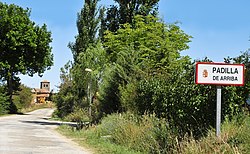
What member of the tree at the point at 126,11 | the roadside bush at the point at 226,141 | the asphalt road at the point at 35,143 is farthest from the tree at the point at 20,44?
the roadside bush at the point at 226,141

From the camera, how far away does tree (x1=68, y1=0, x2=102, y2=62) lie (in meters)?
46.5

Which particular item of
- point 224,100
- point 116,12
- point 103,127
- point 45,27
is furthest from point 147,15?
point 45,27

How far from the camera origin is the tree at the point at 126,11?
116ft

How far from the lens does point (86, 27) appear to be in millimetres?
46500

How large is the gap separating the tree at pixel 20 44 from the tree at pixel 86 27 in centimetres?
1067

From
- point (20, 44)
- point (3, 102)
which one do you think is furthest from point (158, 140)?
point (3, 102)

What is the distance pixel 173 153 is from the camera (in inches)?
477

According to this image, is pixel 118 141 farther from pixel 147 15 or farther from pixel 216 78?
pixel 147 15

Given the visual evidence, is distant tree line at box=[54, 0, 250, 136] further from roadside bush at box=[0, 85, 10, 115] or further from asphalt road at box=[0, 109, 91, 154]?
roadside bush at box=[0, 85, 10, 115]

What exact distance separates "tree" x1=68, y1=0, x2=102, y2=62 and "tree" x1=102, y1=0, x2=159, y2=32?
9.81 meters

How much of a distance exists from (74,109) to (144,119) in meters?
35.3

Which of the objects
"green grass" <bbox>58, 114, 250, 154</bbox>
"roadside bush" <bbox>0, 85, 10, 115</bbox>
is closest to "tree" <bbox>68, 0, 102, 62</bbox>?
"roadside bush" <bbox>0, 85, 10, 115</bbox>

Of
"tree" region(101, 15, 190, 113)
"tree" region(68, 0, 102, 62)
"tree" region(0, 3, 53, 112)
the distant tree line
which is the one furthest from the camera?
"tree" region(0, 3, 53, 112)

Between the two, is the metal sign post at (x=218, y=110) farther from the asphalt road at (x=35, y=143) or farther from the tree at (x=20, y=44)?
the tree at (x=20, y=44)
